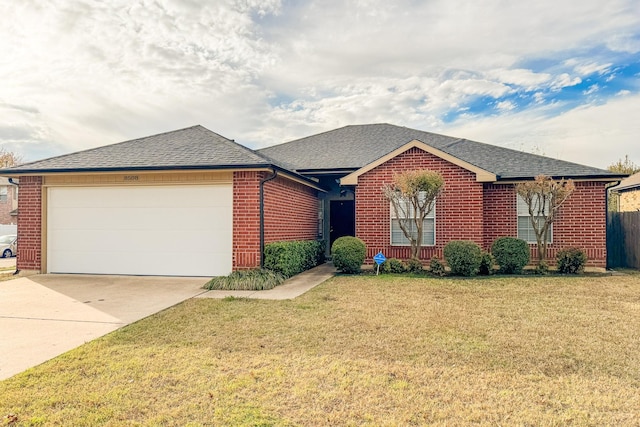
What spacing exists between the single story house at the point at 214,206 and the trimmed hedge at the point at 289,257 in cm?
37

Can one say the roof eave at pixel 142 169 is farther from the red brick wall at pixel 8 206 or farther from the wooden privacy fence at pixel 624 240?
the red brick wall at pixel 8 206

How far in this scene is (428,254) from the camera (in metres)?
12.7

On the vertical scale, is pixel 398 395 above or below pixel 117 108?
below

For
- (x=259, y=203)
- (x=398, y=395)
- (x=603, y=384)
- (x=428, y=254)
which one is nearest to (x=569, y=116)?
(x=428, y=254)

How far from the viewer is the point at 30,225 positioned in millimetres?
11766

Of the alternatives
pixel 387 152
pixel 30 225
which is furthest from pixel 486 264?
pixel 30 225

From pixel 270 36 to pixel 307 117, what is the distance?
803 cm

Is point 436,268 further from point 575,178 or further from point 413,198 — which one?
point 575,178

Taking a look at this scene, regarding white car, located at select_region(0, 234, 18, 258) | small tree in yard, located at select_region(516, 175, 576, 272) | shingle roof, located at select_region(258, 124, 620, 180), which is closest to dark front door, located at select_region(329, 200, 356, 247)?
shingle roof, located at select_region(258, 124, 620, 180)

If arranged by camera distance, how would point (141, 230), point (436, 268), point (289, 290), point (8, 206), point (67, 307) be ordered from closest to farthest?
point (67, 307) → point (289, 290) → point (141, 230) → point (436, 268) → point (8, 206)

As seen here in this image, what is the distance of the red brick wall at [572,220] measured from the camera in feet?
41.4

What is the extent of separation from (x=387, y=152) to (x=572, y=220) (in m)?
6.66

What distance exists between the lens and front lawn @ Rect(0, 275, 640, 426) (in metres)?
3.40

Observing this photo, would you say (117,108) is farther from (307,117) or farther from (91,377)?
(91,377)
